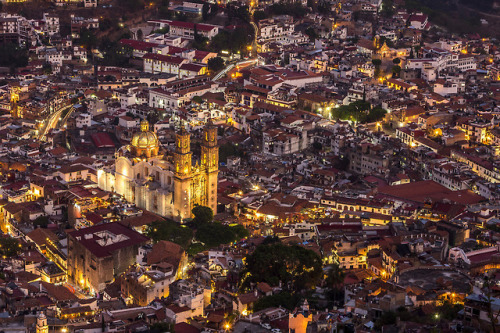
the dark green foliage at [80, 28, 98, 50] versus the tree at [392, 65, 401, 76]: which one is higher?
the tree at [392, 65, 401, 76]

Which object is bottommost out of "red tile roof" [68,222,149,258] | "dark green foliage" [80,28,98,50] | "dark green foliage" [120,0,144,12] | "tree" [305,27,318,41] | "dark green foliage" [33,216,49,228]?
"dark green foliage" [33,216,49,228]

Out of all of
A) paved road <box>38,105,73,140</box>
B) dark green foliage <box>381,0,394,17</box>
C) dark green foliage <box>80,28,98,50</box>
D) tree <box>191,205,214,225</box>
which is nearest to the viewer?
tree <box>191,205,214,225</box>

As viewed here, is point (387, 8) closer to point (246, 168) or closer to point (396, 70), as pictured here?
point (396, 70)

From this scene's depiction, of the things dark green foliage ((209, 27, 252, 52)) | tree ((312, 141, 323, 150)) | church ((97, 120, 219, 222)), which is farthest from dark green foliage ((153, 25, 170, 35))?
church ((97, 120, 219, 222))

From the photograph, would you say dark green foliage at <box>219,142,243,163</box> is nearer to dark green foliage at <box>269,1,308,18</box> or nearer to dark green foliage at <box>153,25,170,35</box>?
dark green foliage at <box>153,25,170,35</box>

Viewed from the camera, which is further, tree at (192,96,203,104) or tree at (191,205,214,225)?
tree at (192,96,203,104)

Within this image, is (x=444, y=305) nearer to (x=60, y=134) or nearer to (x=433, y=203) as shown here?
(x=433, y=203)

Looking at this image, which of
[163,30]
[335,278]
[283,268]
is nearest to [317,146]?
[283,268]

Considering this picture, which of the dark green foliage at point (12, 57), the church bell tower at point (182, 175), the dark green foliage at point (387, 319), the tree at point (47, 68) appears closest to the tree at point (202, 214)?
the church bell tower at point (182, 175)
